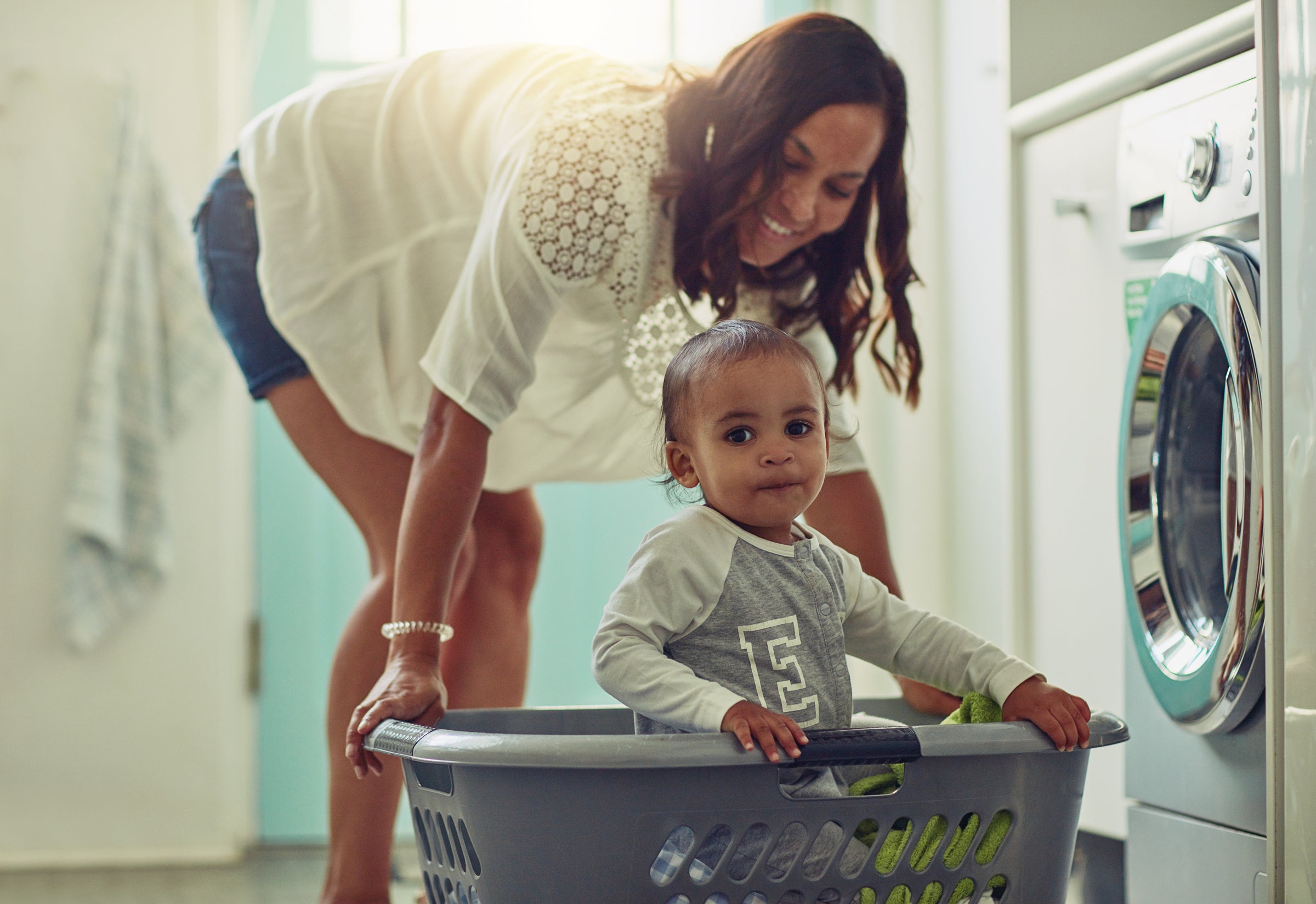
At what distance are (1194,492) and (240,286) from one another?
0.96m

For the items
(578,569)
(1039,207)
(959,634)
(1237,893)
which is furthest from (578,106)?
(578,569)

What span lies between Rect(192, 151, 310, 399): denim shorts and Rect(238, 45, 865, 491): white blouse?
3cm

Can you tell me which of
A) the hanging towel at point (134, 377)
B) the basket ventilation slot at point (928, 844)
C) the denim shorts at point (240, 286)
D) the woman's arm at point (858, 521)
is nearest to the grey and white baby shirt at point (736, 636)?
the basket ventilation slot at point (928, 844)

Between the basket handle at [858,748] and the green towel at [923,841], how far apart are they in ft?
0.11

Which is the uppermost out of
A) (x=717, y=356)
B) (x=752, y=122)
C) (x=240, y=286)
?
(x=752, y=122)

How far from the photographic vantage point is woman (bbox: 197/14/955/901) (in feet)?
3.34

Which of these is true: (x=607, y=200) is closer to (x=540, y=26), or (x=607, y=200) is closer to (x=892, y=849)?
(x=892, y=849)

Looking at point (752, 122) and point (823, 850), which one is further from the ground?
point (752, 122)

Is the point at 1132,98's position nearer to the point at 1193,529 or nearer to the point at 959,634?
the point at 1193,529

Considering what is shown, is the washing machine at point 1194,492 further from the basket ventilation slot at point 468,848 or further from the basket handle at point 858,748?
the basket ventilation slot at point 468,848

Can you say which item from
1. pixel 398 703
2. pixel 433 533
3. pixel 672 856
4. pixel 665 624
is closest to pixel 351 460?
pixel 433 533

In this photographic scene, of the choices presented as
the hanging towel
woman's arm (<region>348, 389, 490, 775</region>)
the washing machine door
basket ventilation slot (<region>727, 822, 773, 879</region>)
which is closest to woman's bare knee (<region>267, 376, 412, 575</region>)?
woman's arm (<region>348, 389, 490, 775</region>)

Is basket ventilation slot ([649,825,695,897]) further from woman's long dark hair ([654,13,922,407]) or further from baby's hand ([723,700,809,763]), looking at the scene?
woman's long dark hair ([654,13,922,407])

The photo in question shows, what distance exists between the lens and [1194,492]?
1.20 meters
